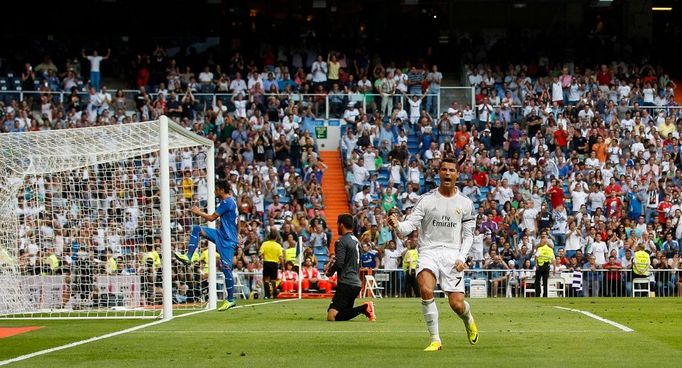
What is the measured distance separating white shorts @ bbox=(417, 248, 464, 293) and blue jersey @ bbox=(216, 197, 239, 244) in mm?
8238

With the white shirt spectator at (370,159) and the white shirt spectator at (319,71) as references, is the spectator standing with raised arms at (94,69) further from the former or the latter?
the white shirt spectator at (370,159)

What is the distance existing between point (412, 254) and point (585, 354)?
1794 cm

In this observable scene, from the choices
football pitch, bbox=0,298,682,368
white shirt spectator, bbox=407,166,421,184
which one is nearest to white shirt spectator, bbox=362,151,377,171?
white shirt spectator, bbox=407,166,421,184

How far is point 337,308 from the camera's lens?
1878 cm

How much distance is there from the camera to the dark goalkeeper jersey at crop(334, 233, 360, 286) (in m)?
19.1

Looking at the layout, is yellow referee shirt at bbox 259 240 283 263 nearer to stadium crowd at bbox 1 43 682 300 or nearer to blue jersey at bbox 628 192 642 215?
stadium crowd at bbox 1 43 682 300

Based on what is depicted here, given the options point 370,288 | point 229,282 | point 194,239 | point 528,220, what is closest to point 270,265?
point 370,288

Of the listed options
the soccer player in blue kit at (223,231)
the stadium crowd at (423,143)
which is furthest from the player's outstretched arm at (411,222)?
the stadium crowd at (423,143)

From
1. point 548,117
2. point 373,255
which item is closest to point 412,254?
point 373,255

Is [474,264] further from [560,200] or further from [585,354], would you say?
[585,354]

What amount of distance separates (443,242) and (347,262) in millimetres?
5924

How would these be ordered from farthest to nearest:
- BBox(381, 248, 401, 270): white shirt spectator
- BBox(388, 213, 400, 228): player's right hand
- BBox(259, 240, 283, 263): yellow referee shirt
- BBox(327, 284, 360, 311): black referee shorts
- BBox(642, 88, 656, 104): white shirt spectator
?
BBox(642, 88, 656, 104): white shirt spectator
BBox(381, 248, 401, 270): white shirt spectator
BBox(259, 240, 283, 263): yellow referee shirt
BBox(327, 284, 360, 311): black referee shorts
BBox(388, 213, 400, 228): player's right hand

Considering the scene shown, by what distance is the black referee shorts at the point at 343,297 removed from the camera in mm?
18812

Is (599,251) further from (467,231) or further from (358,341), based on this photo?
(467,231)
